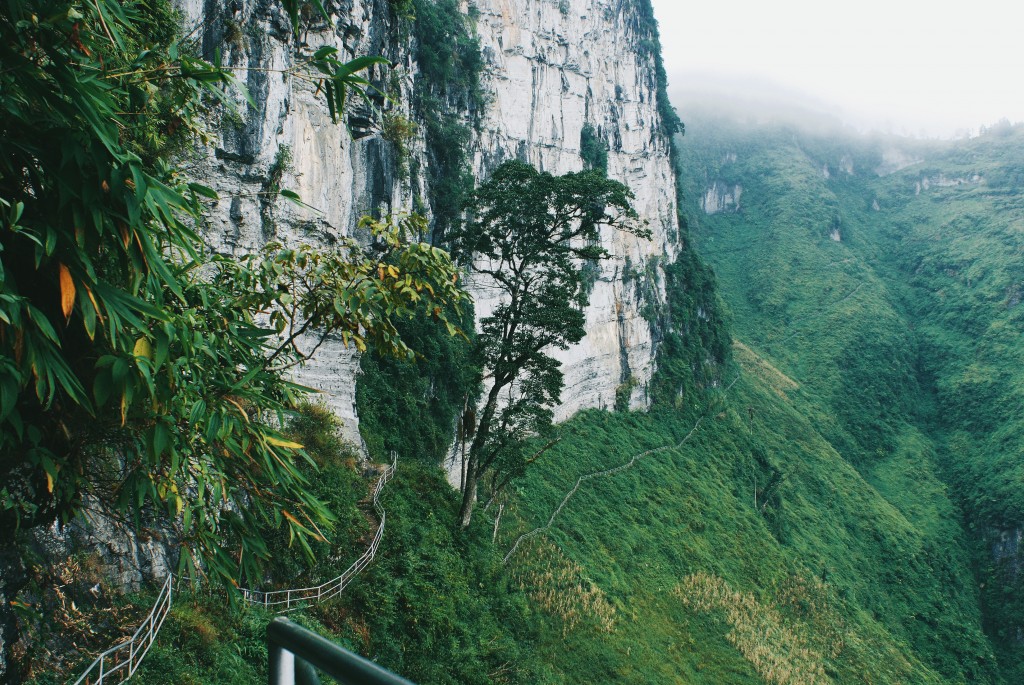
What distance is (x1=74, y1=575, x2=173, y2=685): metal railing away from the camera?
17.9 feet

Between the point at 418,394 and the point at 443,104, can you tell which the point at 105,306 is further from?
the point at 443,104

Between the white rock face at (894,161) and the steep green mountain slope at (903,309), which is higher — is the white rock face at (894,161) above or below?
above

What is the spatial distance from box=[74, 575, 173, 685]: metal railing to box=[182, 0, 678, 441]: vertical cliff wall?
4.39m

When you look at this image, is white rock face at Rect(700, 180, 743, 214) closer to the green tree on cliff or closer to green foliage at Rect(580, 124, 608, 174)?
green foliage at Rect(580, 124, 608, 174)

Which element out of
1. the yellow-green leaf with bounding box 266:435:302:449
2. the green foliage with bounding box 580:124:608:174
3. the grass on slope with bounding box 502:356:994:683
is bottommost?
the grass on slope with bounding box 502:356:994:683

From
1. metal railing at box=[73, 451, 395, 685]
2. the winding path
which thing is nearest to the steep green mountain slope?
the winding path

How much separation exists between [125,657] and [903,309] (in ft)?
287

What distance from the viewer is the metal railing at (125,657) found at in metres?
5.47

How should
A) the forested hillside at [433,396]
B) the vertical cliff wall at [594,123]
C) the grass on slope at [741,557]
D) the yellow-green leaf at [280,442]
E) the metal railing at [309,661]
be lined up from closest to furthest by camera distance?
the metal railing at [309,661], the forested hillside at [433,396], the yellow-green leaf at [280,442], the grass on slope at [741,557], the vertical cliff wall at [594,123]

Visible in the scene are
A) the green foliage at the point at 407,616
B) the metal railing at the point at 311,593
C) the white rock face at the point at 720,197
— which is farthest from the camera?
the white rock face at the point at 720,197

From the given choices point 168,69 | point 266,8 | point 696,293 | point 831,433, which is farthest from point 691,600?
point 831,433

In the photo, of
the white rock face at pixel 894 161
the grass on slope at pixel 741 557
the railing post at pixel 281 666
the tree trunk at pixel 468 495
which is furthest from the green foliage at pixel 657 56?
the white rock face at pixel 894 161

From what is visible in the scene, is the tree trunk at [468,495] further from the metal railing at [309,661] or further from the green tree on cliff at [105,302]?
the metal railing at [309,661]

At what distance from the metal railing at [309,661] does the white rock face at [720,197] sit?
104160mm
